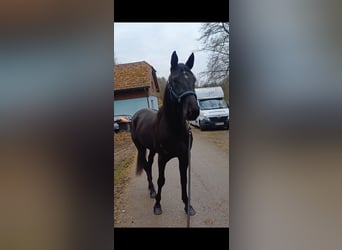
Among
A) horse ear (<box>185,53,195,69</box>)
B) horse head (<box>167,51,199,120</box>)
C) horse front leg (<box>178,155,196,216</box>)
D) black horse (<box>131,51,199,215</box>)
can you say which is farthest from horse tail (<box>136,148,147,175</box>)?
horse ear (<box>185,53,195,69</box>)

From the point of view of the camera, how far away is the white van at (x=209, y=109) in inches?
64.5

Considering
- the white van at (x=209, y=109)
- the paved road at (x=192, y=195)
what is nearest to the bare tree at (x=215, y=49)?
the white van at (x=209, y=109)

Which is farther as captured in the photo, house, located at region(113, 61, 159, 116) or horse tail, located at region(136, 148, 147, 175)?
horse tail, located at region(136, 148, 147, 175)

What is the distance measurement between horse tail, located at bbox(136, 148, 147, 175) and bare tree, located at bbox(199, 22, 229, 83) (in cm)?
64

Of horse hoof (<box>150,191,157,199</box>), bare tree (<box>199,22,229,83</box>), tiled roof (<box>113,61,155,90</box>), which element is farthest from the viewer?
horse hoof (<box>150,191,157,199</box>)

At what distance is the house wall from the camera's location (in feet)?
5.82

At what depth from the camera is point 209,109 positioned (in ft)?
5.79

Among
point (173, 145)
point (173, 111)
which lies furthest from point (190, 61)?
point (173, 145)

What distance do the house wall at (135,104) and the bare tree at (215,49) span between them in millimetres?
374

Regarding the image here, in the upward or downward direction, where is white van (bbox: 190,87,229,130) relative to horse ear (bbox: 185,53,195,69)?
downward

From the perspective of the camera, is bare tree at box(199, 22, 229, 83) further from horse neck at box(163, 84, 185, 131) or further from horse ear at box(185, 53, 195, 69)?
horse neck at box(163, 84, 185, 131)
